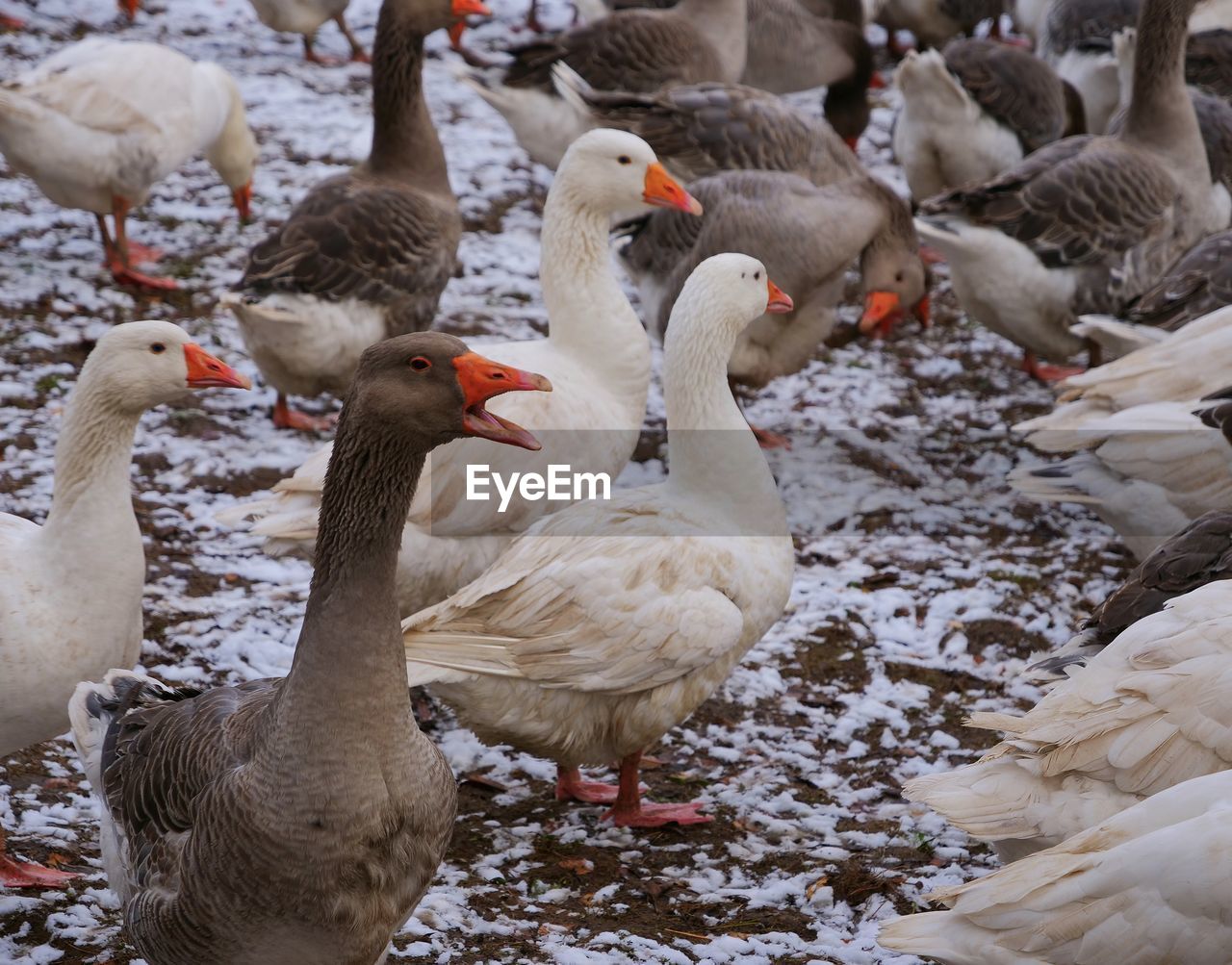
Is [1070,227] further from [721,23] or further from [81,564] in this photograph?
[81,564]

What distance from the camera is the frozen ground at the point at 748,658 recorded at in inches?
168

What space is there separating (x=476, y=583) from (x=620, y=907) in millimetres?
1115

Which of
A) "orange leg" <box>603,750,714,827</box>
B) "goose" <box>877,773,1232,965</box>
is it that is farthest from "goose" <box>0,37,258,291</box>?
"goose" <box>877,773,1232,965</box>

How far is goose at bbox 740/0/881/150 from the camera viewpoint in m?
11.5

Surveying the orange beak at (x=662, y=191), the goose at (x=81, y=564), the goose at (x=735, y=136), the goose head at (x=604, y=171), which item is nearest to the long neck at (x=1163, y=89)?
the goose at (x=735, y=136)

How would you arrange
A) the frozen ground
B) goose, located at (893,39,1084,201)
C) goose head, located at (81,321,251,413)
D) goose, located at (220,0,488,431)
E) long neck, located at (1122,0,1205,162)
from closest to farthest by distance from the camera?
the frozen ground → goose head, located at (81,321,251,413) → goose, located at (220,0,488,431) → long neck, located at (1122,0,1205,162) → goose, located at (893,39,1084,201)

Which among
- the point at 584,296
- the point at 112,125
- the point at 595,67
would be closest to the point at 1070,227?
the point at 584,296

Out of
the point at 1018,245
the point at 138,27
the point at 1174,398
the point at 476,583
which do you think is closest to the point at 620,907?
the point at 476,583

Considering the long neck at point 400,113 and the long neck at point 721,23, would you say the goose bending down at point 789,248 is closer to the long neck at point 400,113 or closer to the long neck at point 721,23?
the long neck at point 400,113

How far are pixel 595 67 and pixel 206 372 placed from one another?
5787 mm

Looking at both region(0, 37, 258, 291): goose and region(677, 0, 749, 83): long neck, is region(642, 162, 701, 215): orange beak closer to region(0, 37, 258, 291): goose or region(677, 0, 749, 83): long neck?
region(0, 37, 258, 291): goose

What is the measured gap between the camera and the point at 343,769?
10.3ft

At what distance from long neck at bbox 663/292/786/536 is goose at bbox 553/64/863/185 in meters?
3.30

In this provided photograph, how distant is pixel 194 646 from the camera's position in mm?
5316
